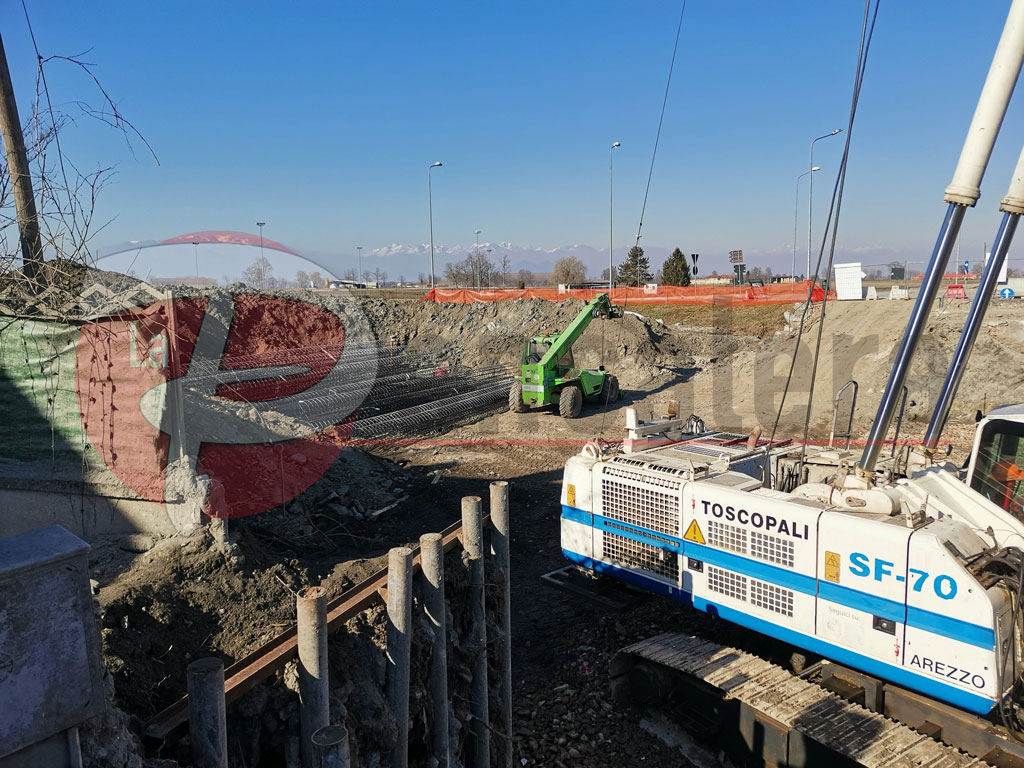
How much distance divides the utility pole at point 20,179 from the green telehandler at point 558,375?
14112mm

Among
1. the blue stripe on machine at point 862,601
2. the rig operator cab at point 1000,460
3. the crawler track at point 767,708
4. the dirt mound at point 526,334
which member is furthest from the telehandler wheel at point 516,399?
the blue stripe on machine at point 862,601

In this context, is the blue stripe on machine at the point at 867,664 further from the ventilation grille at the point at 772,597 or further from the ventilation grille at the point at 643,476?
the ventilation grille at the point at 643,476

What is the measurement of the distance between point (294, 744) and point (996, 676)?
442 centimetres

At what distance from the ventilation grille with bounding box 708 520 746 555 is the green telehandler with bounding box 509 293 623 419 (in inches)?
485

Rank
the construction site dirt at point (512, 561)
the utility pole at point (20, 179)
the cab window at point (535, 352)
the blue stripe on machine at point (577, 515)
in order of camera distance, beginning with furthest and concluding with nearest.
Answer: the cab window at point (535, 352) < the blue stripe on machine at point (577, 515) < the utility pole at point (20, 179) < the construction site dirt at point (512, 561)

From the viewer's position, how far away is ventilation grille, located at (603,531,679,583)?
6523 millimetres

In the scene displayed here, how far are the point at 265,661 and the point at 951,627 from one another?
441 cm

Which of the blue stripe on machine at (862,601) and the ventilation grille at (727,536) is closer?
the blue stripe on machine at (862,601)

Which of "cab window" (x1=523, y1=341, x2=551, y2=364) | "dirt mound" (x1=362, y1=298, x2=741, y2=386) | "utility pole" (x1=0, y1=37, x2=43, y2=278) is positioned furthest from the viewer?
"dirt mound" (x1=362, y1=298, x2=741, y2=386)

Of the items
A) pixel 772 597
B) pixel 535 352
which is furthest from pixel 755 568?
pixel 535 352

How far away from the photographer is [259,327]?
99.5 ft

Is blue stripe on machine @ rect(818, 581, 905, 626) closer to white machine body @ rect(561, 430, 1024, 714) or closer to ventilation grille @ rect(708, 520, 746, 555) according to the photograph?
white machine body @ rect(561, 430, 1024, 714)

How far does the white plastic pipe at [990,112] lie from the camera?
4.86 meters

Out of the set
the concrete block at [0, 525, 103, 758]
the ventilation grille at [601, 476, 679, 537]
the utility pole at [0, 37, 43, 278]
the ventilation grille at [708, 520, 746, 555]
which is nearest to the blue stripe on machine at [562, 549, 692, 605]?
the ventilation grille at [601, 476, 679, 537]
